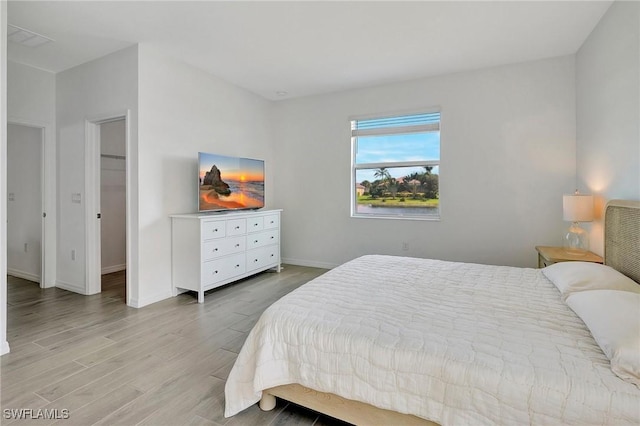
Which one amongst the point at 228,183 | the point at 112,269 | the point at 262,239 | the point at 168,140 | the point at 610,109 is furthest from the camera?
the point at 112,269

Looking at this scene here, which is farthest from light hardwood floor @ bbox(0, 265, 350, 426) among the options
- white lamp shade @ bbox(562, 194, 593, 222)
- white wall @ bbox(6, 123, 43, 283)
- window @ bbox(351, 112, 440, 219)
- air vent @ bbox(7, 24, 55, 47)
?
white lamp shade @ bbox(562, 194, 593, 222)

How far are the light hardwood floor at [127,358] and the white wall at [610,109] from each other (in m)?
2.76

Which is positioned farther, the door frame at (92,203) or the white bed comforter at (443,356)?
the door frame at (92,203)

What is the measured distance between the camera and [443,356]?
1.26 m

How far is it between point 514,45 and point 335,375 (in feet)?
11.9

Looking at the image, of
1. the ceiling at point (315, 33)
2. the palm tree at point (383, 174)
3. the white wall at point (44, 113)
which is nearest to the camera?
the ceiling at point (315, 33)

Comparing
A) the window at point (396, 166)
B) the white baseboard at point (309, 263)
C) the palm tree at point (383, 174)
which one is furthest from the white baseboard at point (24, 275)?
the palm tree at point (383, 174)

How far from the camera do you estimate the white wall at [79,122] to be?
3311 mm

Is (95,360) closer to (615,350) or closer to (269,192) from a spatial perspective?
(615,350)

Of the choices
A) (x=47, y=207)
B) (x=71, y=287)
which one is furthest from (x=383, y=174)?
(x=47, y=207)

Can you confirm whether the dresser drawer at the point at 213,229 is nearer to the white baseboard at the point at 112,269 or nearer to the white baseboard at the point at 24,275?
the white baseboard at the point at 112,269

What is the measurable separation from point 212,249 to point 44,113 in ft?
8.74

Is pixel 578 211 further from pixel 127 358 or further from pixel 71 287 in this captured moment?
pixel 71 287

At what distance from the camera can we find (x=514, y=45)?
3.31m
